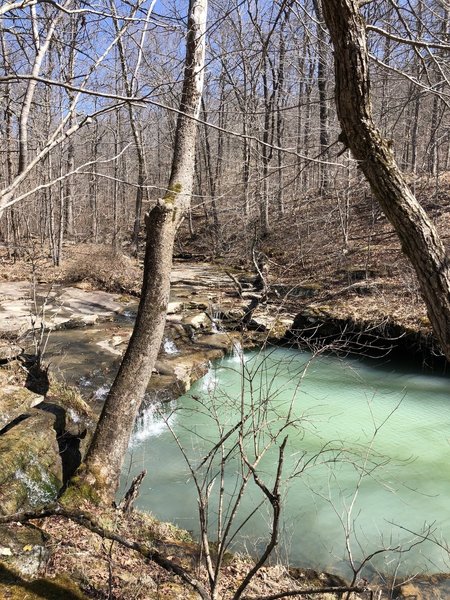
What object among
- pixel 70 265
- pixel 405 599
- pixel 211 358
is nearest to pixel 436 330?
pixel 405 599

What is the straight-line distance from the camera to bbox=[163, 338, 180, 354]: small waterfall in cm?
1023

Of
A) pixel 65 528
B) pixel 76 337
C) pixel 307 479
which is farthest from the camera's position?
pixel 76 337

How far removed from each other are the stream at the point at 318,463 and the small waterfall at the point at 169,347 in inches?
50.6

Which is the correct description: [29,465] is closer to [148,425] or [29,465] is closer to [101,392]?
[148,425]

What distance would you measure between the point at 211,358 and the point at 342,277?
228 inches

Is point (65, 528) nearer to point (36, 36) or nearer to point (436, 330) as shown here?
point (436, 330)

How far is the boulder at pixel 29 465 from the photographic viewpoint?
14.0ft

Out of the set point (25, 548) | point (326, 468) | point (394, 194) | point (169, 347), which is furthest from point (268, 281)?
point (25, 548)

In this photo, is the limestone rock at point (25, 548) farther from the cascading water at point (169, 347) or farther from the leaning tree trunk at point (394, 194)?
the cascading water at point (169, 347)

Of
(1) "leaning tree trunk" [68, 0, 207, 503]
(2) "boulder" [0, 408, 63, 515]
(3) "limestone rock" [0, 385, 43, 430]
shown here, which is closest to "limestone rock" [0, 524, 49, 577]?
(2) "boulder" [0, 408, 63, 515]

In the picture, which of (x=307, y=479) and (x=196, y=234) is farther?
(x=196, y=234)

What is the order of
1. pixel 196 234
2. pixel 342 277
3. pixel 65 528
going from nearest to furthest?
1. pixel 65 528
2. pixel 342 277
3. pixel 196 234

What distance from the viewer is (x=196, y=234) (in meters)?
24.8

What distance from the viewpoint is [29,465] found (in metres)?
4.64
